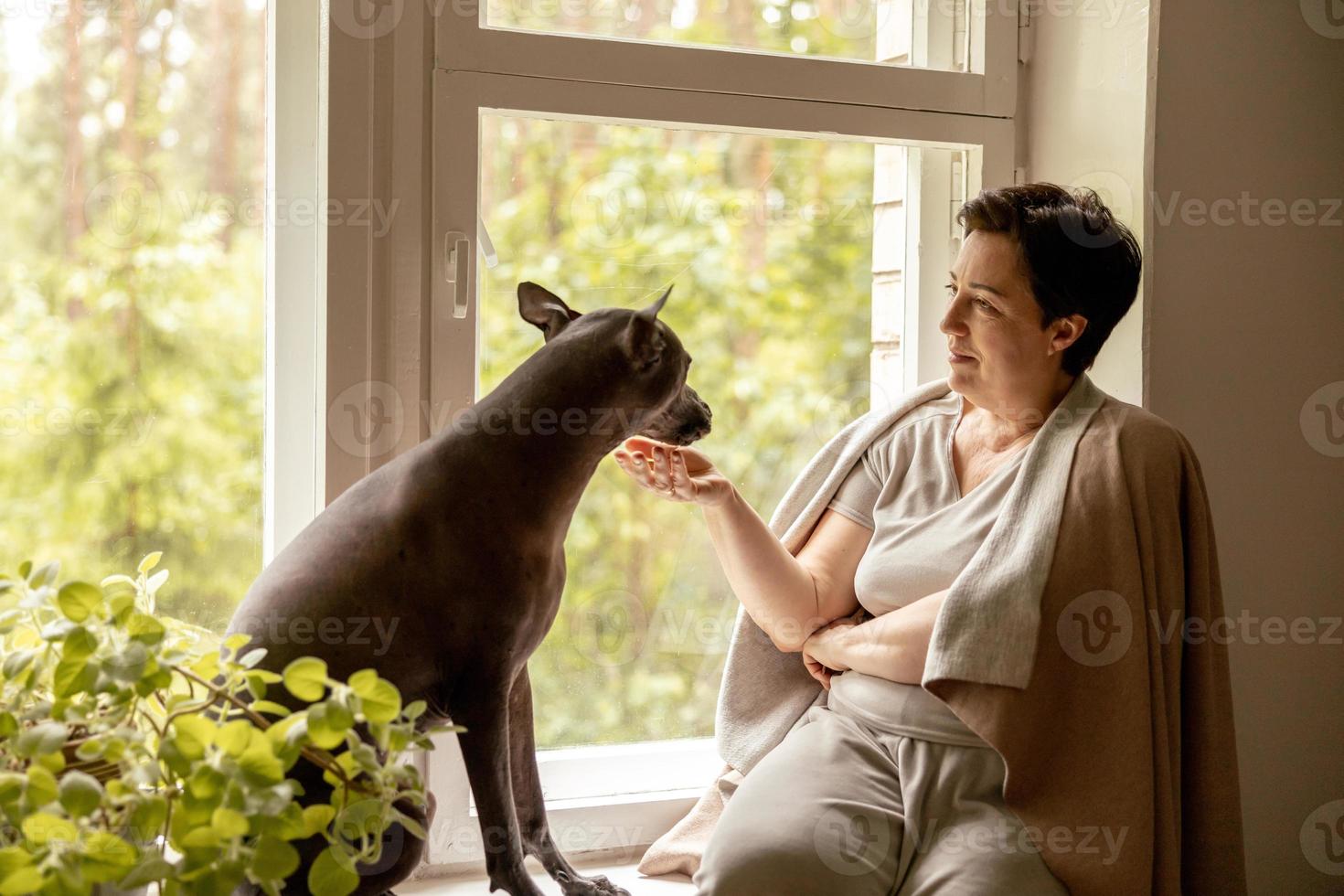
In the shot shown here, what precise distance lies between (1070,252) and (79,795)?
1.29m

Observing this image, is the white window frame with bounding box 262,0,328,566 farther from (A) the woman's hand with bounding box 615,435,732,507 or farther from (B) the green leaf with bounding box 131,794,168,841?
(B) the green leaf with bounding box 131,794,168,841

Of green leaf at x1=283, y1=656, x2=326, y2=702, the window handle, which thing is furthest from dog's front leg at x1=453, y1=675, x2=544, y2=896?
the window handle

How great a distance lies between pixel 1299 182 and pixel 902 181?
2.07 feet

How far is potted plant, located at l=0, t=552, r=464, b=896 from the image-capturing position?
0.80 m

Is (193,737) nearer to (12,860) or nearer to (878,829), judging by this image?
(12,860)

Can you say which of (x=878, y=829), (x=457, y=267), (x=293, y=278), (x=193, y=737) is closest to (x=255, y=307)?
(x=293, y=278)

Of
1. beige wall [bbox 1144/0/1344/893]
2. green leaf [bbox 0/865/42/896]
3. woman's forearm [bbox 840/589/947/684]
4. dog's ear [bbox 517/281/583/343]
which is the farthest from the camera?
beige wall [bbox 1144/0/1344/893]

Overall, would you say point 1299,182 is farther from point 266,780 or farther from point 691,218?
point 266,780

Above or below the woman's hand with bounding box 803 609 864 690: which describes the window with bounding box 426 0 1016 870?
above

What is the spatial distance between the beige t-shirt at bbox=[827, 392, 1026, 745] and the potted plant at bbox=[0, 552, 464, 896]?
0.69 m

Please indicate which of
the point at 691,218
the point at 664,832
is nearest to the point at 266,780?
the point at 664,832

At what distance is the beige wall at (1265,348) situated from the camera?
1.72 m

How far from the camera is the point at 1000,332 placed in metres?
1.49

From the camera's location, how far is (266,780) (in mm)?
840
